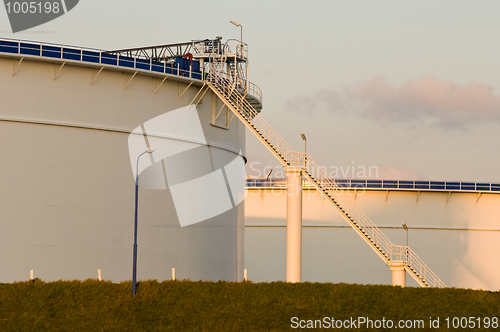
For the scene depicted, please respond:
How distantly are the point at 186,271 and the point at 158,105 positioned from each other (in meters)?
7.73

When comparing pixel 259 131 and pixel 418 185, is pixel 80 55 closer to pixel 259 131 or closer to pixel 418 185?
pixel 259 131

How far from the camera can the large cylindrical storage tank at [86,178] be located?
30062 mm

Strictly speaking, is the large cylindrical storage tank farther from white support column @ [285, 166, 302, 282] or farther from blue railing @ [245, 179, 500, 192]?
blue railing @ [245, 179, 500, 192]

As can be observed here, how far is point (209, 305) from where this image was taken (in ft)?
92.0

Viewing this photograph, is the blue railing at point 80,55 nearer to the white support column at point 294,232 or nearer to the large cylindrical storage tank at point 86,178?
the large cylindrical storage tank at point 86,178

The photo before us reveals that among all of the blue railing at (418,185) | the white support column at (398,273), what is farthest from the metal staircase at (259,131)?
the blue railing at (418,185)

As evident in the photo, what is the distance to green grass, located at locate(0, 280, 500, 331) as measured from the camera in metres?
26.8

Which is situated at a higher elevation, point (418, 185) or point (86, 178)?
point (418, 185)

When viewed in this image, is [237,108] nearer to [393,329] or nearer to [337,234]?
[393,329]

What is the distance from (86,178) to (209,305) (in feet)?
26.0

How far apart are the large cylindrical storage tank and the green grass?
197 cm

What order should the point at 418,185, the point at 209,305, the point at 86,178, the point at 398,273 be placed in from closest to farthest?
1. the point at 209,305
2. the point at 86,178
3. the point at 398,273
4. the point at 418,185

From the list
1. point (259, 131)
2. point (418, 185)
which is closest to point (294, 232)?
point (259, 131)

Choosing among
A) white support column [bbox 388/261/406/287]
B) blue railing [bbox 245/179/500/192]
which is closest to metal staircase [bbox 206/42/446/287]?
white support column [bbox 388/261/406/287]
